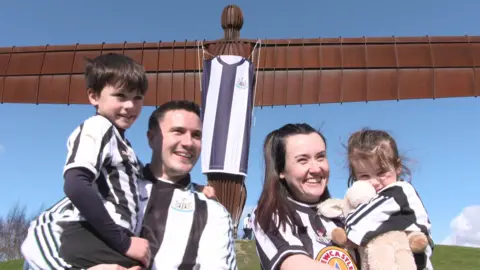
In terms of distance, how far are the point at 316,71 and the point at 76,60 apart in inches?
162

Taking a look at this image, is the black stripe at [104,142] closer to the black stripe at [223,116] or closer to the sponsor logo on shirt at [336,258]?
the sponsor logo on shirt at [336,258]

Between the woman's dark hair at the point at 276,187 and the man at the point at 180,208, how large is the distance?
26cm

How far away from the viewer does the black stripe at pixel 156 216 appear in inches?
103

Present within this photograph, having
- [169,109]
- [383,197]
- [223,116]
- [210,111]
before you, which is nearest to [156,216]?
[169,109]

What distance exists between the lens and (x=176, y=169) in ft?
9.18

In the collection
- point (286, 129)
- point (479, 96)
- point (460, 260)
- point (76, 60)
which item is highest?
point (76, 60)

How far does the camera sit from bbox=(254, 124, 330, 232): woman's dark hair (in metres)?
2.60

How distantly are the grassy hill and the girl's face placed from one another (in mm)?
7448

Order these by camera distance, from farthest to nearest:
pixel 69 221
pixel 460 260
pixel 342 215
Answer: pixel 460 260, pixel 342 215, pixel 69 221

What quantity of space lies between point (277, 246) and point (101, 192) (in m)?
0.94

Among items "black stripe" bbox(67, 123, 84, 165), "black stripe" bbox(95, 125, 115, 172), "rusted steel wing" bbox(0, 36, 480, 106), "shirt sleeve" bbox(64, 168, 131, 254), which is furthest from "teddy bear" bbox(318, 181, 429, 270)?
"rusted steel wing" bbox(0, 36, 480, 106)

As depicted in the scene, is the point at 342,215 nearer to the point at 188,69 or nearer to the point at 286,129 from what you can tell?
the point at 286,129

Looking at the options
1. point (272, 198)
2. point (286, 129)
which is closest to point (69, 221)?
point (272, 198)

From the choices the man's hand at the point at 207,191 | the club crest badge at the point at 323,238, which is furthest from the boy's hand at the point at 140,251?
the club crest badge at the point at 323,238
